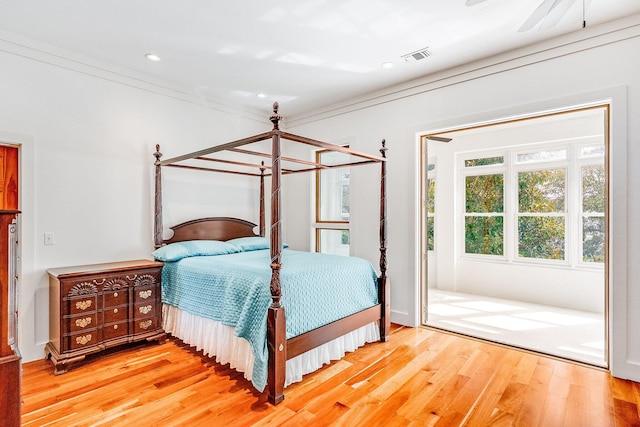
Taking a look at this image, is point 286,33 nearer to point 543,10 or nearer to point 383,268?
point 543,10

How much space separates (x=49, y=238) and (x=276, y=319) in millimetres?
2336

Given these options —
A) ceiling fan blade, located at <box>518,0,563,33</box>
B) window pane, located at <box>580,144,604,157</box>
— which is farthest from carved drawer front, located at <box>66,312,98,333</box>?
window pane, located at <box>580,144,604,157</box>

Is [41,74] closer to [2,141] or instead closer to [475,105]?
[2,141]


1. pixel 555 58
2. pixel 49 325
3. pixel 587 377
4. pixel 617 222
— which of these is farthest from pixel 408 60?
pixel 49 325

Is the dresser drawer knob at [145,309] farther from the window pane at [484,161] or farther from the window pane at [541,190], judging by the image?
the window pane at [541,190]

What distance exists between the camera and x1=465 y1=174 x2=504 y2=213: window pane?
532cm

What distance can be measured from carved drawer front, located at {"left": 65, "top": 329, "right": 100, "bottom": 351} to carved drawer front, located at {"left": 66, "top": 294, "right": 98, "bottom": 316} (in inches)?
7.1

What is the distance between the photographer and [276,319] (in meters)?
2.31

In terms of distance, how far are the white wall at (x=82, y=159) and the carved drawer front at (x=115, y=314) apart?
60 cm

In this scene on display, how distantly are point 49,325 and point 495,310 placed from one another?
5.04 m

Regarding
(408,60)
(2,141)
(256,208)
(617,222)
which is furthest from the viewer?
(256,208)

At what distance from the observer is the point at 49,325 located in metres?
3.02

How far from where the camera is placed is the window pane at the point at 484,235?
17.4 feet

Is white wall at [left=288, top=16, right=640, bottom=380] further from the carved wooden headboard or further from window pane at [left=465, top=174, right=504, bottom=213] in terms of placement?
window pane at [left=465, top=174, right=504, bottom=213]
